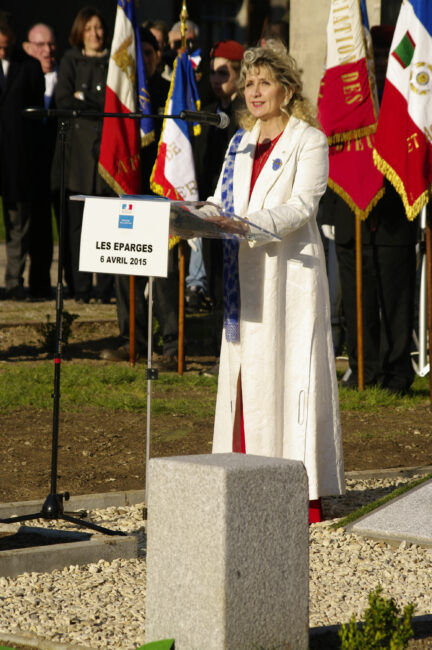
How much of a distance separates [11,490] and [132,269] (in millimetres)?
1773

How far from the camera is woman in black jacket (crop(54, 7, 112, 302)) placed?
1188 centimetres

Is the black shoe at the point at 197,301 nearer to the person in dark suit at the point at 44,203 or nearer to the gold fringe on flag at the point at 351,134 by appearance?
the person in dark suit at the point at 44,203

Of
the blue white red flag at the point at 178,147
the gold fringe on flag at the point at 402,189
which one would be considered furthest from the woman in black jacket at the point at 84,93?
the gold fringe on flag at the point at 402,189

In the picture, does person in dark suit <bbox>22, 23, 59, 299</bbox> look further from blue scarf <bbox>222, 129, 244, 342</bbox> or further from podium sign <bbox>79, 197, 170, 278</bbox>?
podium sign <bbox>79, 197, 170, 278</bbox>

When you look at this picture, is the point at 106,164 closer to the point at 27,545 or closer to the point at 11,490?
the point at 11,490

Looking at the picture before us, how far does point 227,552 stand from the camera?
386 cm

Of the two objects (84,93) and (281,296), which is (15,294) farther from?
(281,296)

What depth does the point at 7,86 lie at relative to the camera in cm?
1282

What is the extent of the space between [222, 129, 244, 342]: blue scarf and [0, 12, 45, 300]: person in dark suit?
6.66 meters

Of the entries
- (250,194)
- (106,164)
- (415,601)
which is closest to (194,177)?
(106,164)

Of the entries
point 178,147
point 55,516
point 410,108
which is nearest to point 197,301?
point 178,147

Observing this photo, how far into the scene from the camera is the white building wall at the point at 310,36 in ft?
40.7

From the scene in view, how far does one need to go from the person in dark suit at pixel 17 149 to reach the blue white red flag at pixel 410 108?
4659 mm

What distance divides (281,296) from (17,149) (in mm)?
7483
